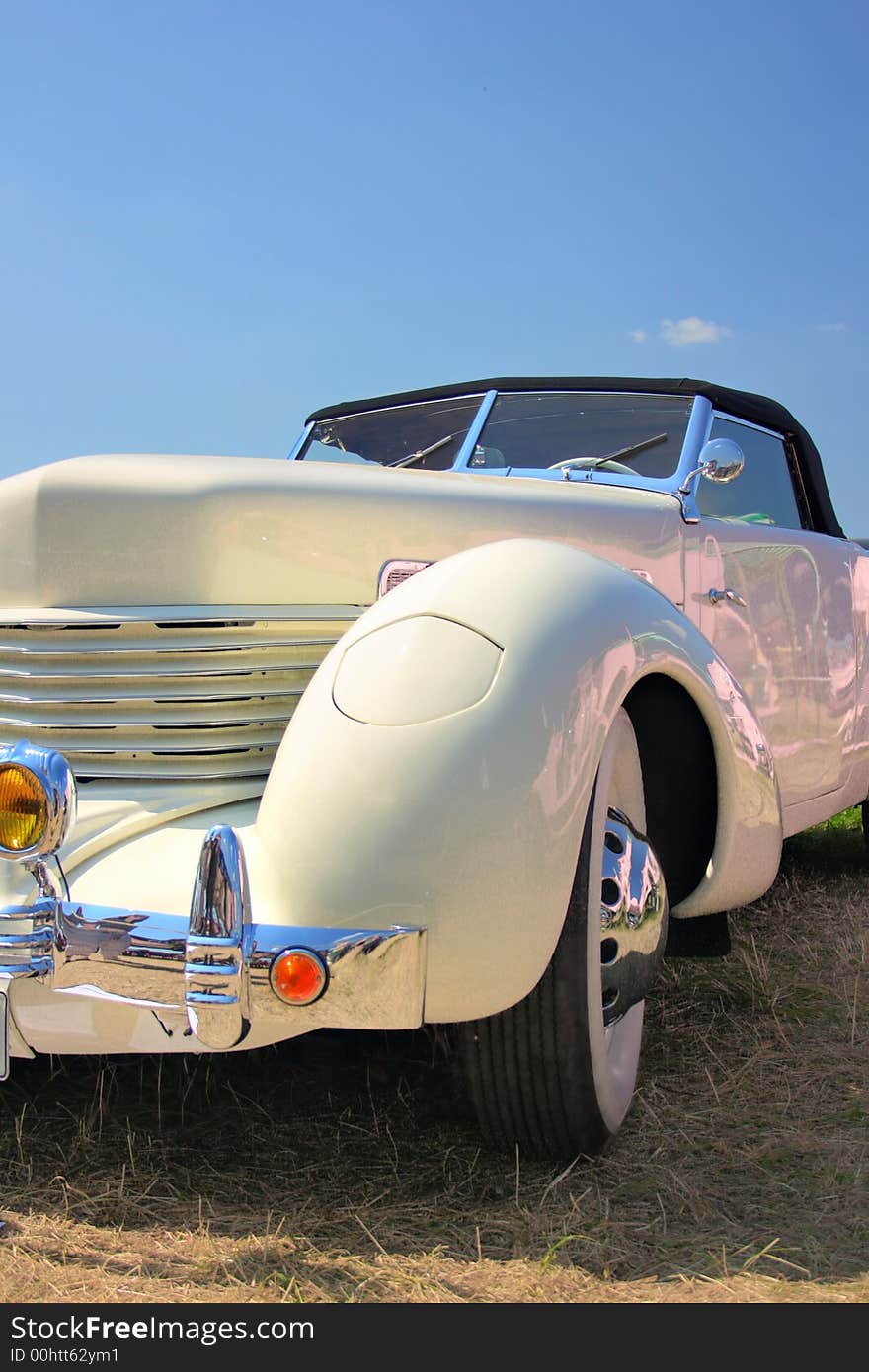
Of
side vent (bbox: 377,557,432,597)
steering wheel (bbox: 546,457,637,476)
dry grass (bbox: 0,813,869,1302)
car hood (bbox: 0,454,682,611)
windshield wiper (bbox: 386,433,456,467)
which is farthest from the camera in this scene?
windshield wiper (bbox: 386,433,456,467)

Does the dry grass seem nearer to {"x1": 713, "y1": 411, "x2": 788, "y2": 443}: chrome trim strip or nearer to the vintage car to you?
the vintage car

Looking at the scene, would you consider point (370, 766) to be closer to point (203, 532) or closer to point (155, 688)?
point (155, 688)

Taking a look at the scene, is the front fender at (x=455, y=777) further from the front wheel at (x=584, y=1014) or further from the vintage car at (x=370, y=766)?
the front wheel at (x=584, y=1014)

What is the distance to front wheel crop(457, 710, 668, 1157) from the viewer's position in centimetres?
189

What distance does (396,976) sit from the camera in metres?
1.64

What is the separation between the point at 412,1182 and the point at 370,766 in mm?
815

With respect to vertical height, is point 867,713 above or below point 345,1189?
above

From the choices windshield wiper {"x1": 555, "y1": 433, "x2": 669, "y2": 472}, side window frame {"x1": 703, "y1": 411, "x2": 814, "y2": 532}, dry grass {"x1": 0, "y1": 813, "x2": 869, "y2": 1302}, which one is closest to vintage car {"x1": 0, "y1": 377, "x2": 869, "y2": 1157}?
dry grass {"x1": 0, "y1": 813, "x2": 869, "y2": 1302}

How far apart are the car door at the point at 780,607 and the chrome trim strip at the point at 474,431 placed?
0.66m

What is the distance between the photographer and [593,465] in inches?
136

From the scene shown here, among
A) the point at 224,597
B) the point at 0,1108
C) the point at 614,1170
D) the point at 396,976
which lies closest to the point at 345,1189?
the point at 614,1170

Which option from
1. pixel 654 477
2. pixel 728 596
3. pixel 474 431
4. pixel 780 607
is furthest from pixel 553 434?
pixel 780 607

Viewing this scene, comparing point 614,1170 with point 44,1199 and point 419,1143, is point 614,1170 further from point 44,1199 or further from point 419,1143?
point 44,1199

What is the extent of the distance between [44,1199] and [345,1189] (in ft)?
1.65
